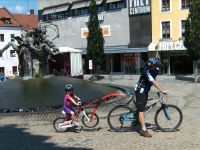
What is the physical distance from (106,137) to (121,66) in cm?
4016

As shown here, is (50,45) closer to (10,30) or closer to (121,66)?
(121,66)

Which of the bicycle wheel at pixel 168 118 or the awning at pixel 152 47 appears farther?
the awning at pixel 152 47

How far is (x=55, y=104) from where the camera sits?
15.6 metres

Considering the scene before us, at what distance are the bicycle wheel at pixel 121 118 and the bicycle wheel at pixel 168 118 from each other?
2.27ft

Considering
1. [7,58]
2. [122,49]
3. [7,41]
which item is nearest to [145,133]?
[122,49]

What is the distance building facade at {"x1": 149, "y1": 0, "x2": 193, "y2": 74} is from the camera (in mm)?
43750

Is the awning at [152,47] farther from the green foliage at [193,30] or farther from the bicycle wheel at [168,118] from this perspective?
the bicycle wheel at [168,118]

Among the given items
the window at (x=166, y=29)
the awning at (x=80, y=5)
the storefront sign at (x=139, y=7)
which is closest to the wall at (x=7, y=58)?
the awning at (x=80, y=5)

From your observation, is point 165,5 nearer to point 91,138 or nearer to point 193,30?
point 193,30

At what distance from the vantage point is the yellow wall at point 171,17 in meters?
43.8

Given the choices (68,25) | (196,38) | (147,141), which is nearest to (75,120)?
(147,141)

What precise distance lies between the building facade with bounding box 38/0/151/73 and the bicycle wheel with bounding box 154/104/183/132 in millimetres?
35381

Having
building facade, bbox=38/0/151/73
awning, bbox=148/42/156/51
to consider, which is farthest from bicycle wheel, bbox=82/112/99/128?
building facade, bbox=38/0/151/73

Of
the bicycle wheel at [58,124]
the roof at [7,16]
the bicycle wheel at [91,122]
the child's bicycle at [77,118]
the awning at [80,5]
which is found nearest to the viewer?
the child's bicycle at [77,118]
